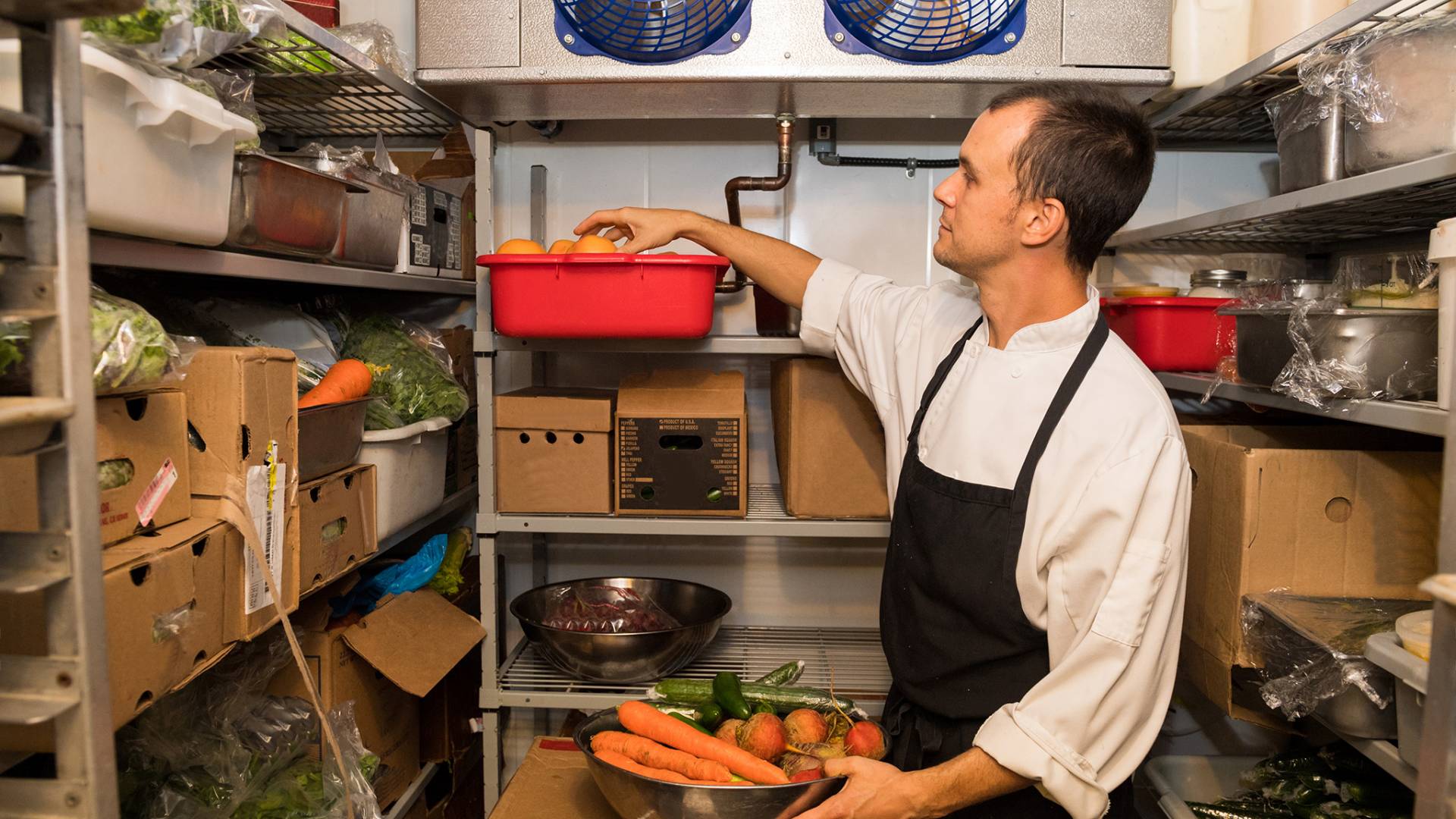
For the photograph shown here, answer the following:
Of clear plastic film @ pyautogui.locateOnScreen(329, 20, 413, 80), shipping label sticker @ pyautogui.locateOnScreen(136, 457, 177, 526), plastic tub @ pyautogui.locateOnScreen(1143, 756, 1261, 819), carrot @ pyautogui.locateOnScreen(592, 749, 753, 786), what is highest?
clear plastic film @ pyautogui.locateOnScreen(329, 20, 413, 80)

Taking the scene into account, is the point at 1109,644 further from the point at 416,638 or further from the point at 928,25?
the point at 416,638

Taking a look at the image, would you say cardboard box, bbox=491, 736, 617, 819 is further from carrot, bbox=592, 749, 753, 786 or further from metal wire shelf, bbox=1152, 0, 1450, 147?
metal wire shelf, bbox=1152, 0, 1450, 147

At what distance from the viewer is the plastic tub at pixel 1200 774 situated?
6.54 feet

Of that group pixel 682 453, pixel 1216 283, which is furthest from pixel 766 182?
pixel 1216 283

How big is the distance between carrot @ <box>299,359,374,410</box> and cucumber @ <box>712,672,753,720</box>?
0.84 meters

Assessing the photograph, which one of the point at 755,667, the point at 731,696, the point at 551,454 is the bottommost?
the point at 755,667

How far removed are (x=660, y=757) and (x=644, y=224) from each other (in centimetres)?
98

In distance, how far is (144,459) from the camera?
1261 millimetres

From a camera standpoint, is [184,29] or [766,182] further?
[766,182]

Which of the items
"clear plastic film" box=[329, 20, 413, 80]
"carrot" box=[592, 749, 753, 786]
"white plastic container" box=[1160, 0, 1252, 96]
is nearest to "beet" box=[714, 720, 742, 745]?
"carrot" box=[592, 749, 753, 786]

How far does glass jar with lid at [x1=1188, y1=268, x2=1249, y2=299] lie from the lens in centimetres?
205

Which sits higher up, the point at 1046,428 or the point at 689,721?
the point at 1046,428

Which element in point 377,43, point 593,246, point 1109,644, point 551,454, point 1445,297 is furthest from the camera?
point 551,454

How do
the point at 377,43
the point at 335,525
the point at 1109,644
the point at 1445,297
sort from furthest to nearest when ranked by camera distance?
the point at 377,43 → the point at 335,525 → the point at 1109,644 → the point at 1445,297
